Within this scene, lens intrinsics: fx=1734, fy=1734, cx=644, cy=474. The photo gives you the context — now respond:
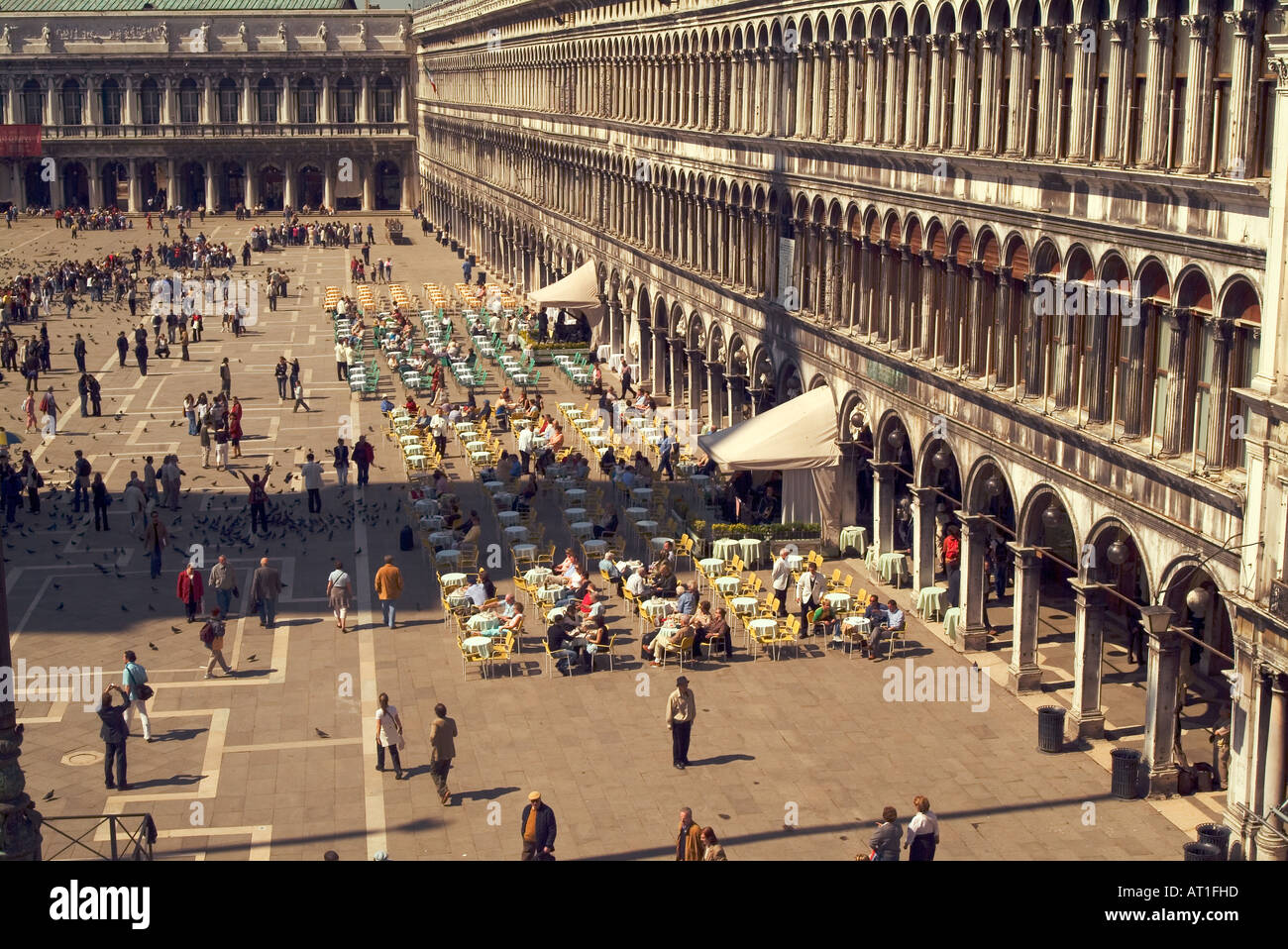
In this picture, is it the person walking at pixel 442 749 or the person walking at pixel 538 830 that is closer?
the person walking at pixel 538 830

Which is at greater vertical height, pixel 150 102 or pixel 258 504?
pixel 150 102

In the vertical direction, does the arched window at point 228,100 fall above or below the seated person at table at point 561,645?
above

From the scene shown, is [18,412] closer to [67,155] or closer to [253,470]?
[253,470]

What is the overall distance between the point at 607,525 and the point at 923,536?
8.68m

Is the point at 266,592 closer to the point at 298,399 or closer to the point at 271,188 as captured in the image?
the point at 298,399

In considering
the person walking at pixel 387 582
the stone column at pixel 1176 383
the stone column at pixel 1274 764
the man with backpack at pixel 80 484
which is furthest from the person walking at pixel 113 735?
the man with backpack at pixel 80 484

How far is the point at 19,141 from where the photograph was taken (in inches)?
5423

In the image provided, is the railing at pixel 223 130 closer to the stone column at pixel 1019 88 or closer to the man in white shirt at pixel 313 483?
the man in white shirt at pixel 313 483

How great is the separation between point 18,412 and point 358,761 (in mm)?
37089

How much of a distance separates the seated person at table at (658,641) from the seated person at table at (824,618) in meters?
3.02

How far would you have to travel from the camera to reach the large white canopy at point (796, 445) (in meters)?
39.7

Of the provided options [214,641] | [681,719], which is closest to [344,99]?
[214,641]

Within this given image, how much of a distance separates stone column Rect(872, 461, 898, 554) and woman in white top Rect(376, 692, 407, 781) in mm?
15089

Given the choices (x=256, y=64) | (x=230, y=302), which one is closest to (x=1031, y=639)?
(x=230, y=302)
